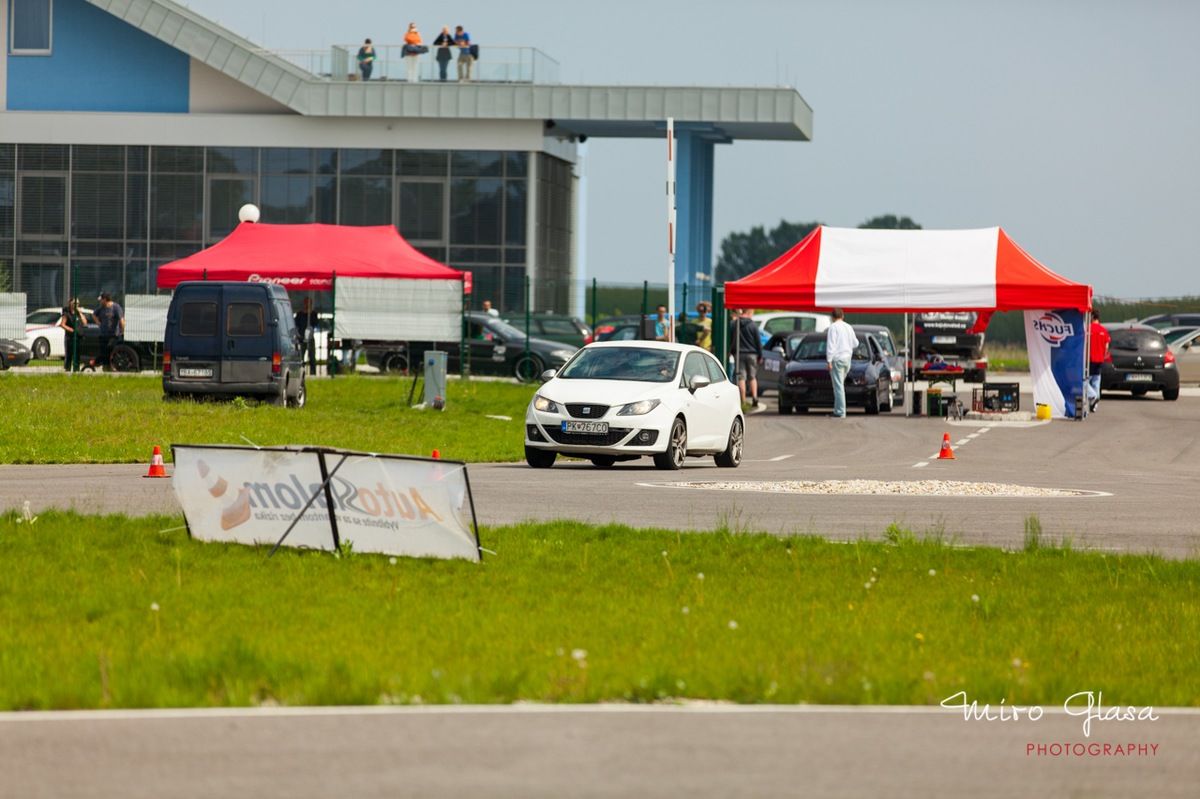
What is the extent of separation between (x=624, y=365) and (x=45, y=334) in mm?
29210

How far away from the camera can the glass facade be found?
58406mm

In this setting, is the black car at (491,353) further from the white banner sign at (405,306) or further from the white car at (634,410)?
the white car at (634,410)

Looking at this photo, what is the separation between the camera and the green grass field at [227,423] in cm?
2231

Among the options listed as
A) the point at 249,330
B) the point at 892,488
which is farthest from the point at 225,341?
the point at 892,488

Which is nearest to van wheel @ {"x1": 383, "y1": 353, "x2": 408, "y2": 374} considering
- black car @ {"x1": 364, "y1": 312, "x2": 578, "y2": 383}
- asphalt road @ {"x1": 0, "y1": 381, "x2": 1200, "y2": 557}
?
black car @ {"x1": 364, "y1": 312, "x2": 578, "y2": 383}

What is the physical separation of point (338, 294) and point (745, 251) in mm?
126121

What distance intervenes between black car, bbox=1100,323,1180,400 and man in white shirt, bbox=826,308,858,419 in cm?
985

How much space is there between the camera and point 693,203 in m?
60.9

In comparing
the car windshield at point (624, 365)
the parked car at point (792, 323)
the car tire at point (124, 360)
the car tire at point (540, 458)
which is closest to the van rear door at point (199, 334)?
the car windshield at point (624, 365)

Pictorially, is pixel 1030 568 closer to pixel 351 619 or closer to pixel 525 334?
pixel 351 619

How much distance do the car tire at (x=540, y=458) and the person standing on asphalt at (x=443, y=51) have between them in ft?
122

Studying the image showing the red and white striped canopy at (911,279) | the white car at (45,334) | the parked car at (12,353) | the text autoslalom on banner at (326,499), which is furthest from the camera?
the white car at (45,334)

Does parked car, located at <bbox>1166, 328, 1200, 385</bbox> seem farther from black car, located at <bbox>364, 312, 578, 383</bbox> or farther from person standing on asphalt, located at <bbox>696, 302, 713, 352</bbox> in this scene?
black car, located at <bbox>364, 312, 578, 383</bbox>

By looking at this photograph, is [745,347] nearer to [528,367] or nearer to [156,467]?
[528,367]
